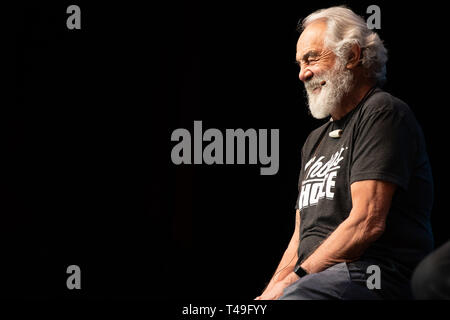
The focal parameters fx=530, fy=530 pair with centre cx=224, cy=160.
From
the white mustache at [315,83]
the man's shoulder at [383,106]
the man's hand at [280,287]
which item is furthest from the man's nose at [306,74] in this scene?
the man's hand at [280,287]

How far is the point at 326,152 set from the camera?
1.74 metres

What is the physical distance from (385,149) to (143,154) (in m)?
1.53

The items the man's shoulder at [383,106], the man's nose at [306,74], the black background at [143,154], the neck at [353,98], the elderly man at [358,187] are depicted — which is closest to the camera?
the elderly man at [358,187]

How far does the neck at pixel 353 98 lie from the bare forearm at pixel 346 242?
454 mm

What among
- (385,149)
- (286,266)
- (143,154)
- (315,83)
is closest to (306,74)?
(315,83)

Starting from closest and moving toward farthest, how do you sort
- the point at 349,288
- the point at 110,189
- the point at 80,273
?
the point at 349,288
the point at 80,273
the point at 110,189

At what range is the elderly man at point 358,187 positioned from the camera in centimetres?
141

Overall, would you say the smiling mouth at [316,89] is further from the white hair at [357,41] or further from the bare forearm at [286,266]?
the bare forearm at [286,266]

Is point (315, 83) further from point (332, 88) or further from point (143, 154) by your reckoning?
point (143, 154)

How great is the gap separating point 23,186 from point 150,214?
0.63 m

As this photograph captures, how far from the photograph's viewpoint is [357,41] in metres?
1.77

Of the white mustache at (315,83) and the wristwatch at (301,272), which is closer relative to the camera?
the wristwatch at (301,272)

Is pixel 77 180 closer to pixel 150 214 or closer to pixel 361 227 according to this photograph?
pixel 150 214

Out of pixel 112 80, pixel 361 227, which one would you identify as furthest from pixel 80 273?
pixel 361 227
